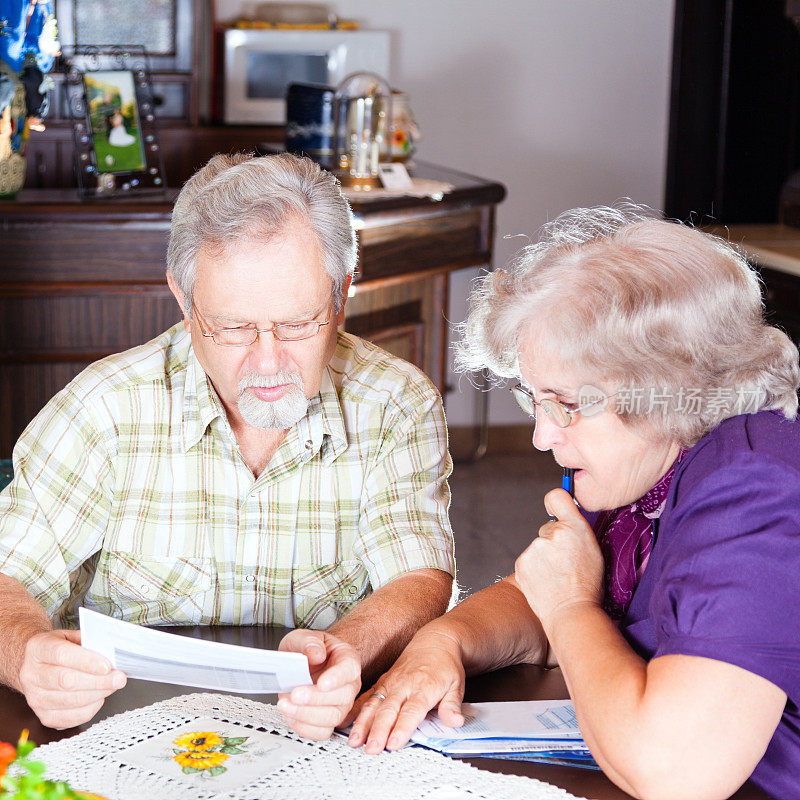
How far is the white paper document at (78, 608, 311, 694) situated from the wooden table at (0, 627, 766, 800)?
0.07 m

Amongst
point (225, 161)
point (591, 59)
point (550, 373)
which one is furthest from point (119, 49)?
point (550, 373)

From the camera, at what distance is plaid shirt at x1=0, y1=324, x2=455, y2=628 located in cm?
165

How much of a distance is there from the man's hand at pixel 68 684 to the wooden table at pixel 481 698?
0.02 meters

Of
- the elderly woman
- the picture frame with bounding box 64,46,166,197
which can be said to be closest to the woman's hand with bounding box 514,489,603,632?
the elderly woman

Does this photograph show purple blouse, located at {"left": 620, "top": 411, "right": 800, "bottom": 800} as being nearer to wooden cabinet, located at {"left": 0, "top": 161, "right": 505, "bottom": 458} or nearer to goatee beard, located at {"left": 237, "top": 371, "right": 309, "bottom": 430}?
goatee beard, located at {"left": 237, "top": 371, "right": 309, "bottom": 430}

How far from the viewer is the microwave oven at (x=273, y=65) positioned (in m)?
4.26

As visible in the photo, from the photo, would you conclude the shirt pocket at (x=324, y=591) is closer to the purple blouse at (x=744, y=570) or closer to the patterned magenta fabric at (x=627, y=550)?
the patterned magenta fabric at (x=627, y=550)

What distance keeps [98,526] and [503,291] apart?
712 mm

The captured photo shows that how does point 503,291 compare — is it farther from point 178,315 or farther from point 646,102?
point 646,102

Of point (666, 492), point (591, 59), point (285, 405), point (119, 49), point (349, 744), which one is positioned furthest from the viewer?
point (591, 59)

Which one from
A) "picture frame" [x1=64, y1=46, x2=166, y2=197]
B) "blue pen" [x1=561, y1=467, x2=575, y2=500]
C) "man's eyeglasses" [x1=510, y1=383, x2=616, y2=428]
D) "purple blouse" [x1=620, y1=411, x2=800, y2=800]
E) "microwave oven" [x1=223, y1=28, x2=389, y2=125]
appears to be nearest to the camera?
"purple blouse" [x1=620, y1=411, x2=800, y2=800]

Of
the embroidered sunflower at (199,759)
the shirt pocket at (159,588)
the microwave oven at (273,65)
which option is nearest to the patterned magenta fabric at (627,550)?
the embroidered sunflower at (199,759)

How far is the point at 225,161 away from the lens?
5.49 feet

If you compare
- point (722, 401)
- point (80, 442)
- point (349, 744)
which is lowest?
point (349, 744)
